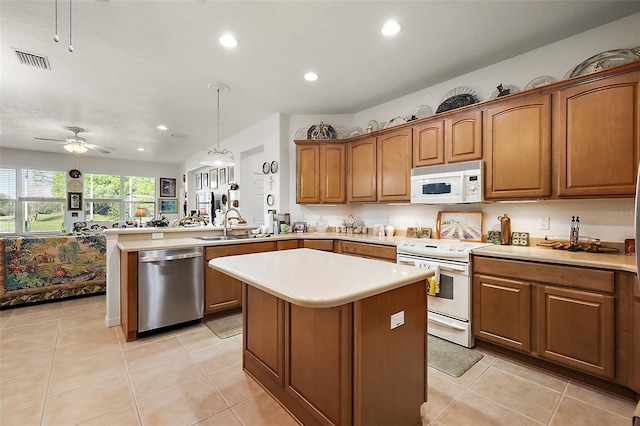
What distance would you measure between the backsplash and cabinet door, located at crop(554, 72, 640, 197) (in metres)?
0.34

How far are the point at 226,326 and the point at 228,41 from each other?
112 inches

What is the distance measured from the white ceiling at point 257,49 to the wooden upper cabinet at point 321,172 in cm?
66

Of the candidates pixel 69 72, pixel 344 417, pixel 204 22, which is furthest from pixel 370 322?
pixel 69 72

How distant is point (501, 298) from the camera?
2.28 m

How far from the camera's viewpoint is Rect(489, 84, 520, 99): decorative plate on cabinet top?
8.75 feet

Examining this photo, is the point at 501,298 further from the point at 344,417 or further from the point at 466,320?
the point at 344,417

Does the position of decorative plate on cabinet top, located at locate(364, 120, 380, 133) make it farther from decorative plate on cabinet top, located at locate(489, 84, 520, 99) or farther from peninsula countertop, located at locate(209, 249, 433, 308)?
peninsula countertop, located at locate(209, 249, 433, 308)

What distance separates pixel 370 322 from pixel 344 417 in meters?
0.45

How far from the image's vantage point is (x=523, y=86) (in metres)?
2.73

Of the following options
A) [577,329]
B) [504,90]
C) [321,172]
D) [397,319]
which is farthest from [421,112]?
[397,319]

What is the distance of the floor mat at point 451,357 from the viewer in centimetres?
215

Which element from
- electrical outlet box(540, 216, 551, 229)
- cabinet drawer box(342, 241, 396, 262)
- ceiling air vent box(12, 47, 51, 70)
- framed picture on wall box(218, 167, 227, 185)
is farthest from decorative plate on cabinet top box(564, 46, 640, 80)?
framed picture on wall box(218, 167, 227, 185)

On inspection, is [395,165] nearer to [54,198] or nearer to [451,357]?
[451,357]

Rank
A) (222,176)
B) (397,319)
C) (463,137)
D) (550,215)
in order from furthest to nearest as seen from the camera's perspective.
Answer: (222,176), (463,137), (550,215), (397,319)
